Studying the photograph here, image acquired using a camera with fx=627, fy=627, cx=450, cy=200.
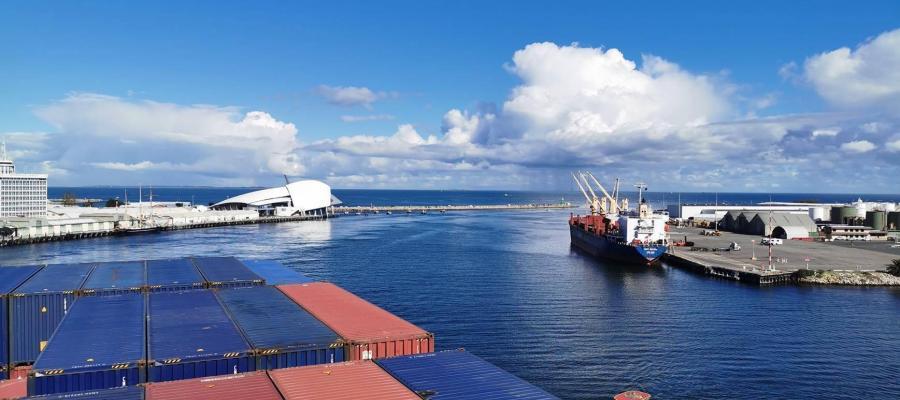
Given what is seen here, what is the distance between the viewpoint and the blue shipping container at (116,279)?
95.1ft

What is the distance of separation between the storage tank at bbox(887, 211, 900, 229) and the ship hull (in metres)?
59.0

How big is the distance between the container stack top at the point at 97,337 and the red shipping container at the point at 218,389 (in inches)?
99.9

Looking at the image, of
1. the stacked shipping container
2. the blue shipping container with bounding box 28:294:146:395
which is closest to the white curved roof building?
the stacked shipping container

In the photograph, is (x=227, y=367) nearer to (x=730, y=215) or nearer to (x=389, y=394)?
(x=389, y=394)

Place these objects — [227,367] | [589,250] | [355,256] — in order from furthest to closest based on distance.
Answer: [589,250]
[355,256]
[227,367]

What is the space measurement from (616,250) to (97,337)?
61940mm

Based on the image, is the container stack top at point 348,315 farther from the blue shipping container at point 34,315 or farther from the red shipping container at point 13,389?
the red shipping container at point 13,389

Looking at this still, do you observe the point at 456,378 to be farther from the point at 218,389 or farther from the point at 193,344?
the point at 193,344

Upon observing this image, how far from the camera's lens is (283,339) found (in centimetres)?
1969

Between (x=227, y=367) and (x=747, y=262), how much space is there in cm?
5977

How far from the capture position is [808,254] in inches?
2815

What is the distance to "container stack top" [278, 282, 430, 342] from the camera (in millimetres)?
20956

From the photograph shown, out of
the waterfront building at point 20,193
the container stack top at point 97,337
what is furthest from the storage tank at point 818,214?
the waterfront building at point 20,193

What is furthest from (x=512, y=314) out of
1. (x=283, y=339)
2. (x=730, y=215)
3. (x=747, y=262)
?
(x=730, y=215)
